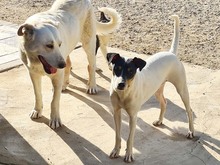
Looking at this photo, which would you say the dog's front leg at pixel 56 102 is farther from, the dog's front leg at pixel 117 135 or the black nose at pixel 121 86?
the black nose at pixel 121 86

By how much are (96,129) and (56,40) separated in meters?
1.15

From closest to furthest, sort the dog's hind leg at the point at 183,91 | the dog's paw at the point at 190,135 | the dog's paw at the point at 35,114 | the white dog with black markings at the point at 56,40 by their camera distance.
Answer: the white dog with black markings at the point at 56,40
the dog's hind leg at the point at 183,91
the dog's paw at the point at 190,135
the dog's paw at the point at 35,114

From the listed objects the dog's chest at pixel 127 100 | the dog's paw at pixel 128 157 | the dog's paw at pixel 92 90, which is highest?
the dog's chest at pixel 127 100

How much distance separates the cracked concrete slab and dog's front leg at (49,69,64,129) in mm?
89

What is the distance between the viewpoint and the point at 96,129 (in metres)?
4.92

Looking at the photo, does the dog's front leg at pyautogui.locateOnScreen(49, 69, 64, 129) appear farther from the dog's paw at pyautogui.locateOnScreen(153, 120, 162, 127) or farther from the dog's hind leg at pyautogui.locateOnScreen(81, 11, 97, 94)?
the dog's paw at pyautogui.locateOnScreen(153, 120, 162, 127)

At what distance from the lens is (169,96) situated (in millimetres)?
5656

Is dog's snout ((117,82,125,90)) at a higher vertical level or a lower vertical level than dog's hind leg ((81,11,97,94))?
higher

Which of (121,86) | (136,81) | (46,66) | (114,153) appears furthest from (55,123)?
(121,86)

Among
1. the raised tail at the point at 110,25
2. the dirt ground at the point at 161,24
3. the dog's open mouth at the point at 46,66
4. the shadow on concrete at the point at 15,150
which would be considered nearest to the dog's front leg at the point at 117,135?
the shadow on concrete at the point at 15,150

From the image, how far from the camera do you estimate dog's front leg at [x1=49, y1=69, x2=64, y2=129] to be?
4.84 metres

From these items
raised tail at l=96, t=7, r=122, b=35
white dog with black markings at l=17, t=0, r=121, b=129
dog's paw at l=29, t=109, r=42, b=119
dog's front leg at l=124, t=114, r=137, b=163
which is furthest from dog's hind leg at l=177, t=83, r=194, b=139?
raised tail at l=96, t=7, r=122, b=35

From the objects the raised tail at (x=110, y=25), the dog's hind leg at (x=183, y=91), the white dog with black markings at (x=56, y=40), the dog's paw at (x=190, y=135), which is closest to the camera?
the white dog with black markings at (x=56, y=40)

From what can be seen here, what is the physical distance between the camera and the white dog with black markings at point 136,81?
3.76 m
